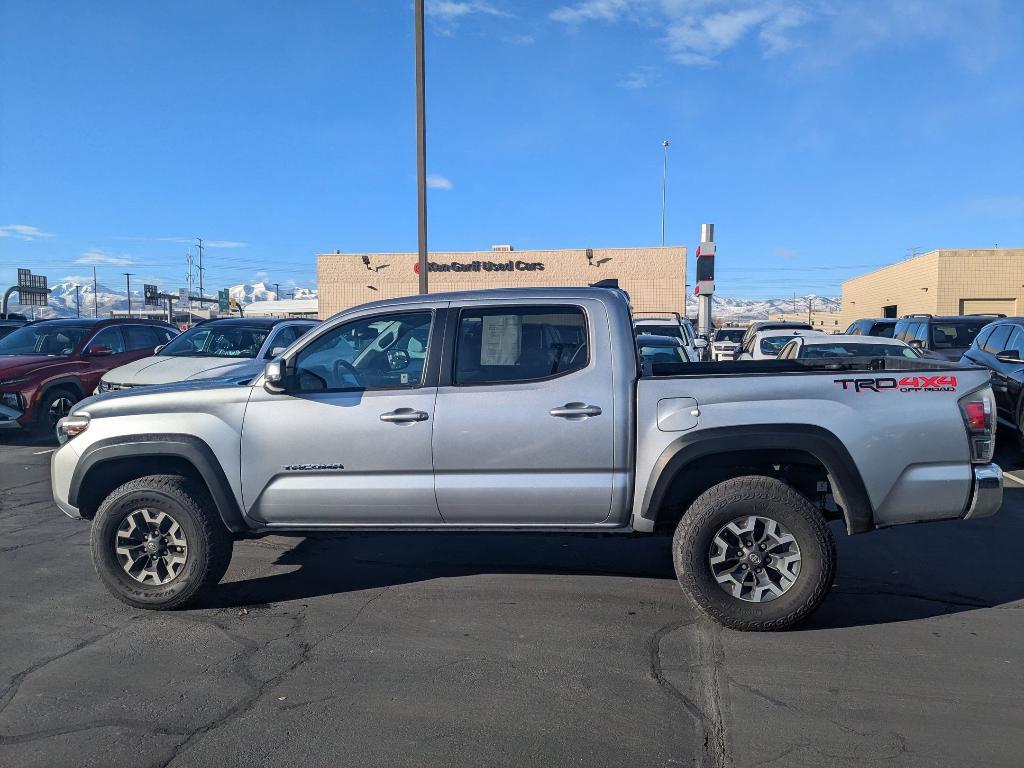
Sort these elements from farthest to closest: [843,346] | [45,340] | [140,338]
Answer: [140,338], [45,340], [843,346]

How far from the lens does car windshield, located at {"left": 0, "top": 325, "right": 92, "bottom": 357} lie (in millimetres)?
12188

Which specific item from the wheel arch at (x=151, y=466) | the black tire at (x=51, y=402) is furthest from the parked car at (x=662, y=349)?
the black tire at (x=51, y=402)

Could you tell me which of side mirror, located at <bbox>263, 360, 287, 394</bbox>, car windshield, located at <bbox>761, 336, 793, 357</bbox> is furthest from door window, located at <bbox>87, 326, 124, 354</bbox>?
car windshield, located at <bbox>761, 336, 793, 357</bbox>

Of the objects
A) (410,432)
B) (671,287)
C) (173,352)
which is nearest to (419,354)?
(410,432)

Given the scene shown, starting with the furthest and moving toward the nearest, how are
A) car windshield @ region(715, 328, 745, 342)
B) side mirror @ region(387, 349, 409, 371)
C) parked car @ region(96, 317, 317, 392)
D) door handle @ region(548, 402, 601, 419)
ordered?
car windshield @ region(715, 328, 745, 342)
parked car @ region(96, 317, 317, 392)
side mirror @ region(387, 349, 409, 371)
door handle @ region(548, 402, 601, 419)

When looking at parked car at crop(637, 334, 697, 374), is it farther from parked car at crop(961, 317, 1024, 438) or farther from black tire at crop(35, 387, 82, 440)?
black tire at crop(35, 387, 82, 440)

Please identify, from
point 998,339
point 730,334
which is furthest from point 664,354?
point 730,334

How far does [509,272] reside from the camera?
4081 centimetres

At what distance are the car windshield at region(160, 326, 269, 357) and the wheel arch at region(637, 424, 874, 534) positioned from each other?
7.65 meters

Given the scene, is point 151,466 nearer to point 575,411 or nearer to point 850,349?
point 575,411

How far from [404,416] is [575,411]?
997 millimetres

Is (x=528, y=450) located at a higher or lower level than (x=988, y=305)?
lower

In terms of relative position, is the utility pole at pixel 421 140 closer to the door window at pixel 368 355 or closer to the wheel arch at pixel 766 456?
the door window at pixel 368 355

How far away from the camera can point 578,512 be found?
4.53 metres
